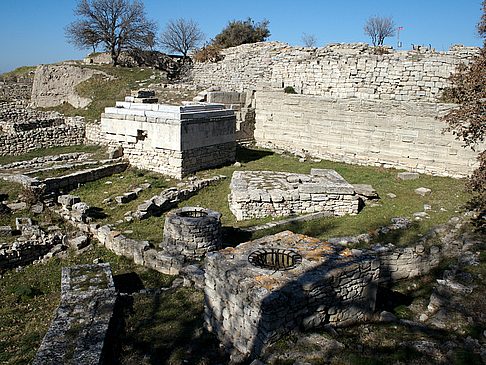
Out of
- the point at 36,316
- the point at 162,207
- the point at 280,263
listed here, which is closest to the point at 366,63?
the point at 162,207

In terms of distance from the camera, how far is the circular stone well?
841 centimetres

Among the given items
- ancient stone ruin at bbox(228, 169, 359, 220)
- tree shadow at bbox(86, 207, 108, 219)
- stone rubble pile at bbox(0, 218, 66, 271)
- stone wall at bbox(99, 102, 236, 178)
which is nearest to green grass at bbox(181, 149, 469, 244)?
ancient stone ruin at bbox(228, 169, 359, 220)

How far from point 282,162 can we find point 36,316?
10.8 meters

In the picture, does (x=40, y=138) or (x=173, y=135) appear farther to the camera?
(x=40, y=138)

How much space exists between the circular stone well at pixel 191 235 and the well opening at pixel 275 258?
7.79 ft

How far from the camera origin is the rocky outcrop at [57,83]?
2508 cm

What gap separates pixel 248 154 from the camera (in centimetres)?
1755

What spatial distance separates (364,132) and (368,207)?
17.8ft

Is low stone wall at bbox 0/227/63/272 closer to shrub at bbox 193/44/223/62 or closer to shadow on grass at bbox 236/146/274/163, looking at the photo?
shadow on grass at bbox 236/146/274/163

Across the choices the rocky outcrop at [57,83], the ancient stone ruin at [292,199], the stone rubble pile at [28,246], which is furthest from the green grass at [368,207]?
the rocky outcrop at [57,83]

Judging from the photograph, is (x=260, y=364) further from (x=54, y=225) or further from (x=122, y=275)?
(x=54, y=225)

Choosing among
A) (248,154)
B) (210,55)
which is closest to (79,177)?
(248,154)

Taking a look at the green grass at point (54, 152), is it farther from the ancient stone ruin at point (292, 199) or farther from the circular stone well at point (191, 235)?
the circular stone well at point (191, 235)

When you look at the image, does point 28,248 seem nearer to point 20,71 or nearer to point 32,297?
point 32,297
